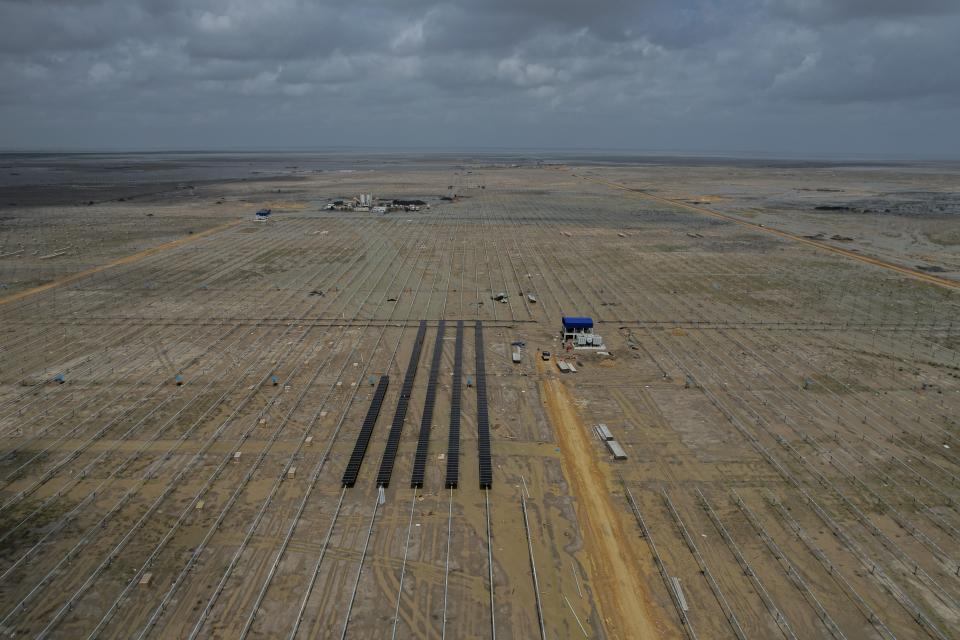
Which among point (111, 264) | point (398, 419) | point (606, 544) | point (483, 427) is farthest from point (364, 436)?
point (111, 264)

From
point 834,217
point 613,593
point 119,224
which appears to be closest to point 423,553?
point 613,593

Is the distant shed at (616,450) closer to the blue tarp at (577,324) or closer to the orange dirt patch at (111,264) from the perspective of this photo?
the blue tarp at (577,324)

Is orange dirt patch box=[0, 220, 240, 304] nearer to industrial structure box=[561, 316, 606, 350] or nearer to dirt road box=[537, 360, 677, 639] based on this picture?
industrial structure box=[561, 316, 606, 350]

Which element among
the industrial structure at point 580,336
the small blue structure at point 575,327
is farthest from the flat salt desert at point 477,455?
the small blue structure at point 575,327

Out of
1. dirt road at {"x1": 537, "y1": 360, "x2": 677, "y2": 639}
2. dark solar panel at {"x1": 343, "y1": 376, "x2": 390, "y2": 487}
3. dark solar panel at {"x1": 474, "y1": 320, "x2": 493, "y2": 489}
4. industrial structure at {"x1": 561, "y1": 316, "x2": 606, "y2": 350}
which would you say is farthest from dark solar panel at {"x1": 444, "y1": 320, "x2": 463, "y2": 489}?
industrial structure at {"x1": 561, "y1": 316, "x2": 606, "y2": 350}

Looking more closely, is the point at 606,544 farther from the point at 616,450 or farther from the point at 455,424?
the point at 455,424
